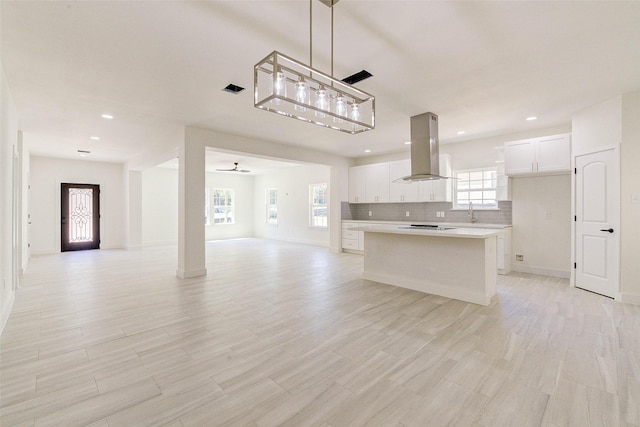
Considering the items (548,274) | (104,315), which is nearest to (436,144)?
(548,274)

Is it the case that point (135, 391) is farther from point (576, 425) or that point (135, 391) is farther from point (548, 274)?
point (548, 274)

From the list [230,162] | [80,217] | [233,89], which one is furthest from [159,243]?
[233,89]

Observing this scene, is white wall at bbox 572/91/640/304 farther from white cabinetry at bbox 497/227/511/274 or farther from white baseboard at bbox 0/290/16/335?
white baseboard at bbox 0/290/16/335

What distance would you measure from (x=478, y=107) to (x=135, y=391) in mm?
5067

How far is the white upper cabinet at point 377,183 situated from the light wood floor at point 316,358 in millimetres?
3653

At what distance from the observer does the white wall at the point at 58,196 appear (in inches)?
311

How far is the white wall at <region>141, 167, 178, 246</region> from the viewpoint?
9.63m

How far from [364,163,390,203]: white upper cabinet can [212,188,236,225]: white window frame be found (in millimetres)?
6258

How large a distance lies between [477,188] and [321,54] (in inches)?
195

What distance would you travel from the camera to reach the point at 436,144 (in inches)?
181

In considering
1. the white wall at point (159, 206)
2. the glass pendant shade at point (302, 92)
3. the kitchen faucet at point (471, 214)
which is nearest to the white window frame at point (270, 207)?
the white wall at point (159, 206)

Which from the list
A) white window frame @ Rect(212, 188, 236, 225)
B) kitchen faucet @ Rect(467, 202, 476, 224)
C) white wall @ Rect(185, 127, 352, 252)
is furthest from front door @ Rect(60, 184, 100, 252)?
kitchen faucet @ Rect(467, 202, 476, 224)

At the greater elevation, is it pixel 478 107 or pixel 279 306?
pixel 478 107

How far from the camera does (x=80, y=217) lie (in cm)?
870
